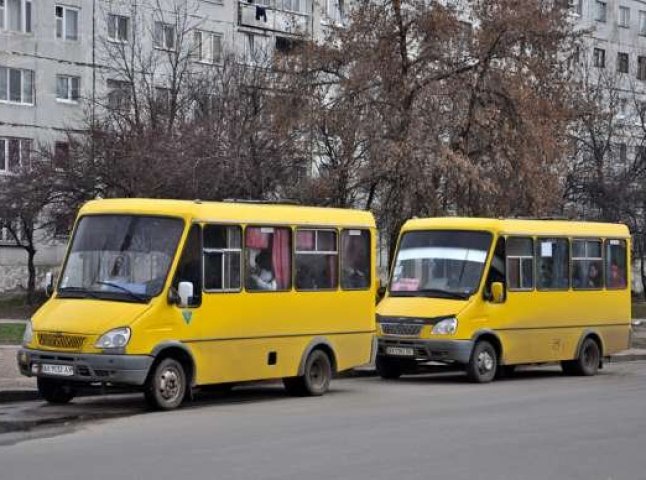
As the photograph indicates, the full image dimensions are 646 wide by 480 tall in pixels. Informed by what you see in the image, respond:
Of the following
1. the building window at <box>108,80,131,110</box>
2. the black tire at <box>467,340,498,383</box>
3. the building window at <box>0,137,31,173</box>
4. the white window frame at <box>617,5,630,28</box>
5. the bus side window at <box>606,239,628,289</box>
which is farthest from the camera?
the white window frame at <box>617,5,630,28</box>

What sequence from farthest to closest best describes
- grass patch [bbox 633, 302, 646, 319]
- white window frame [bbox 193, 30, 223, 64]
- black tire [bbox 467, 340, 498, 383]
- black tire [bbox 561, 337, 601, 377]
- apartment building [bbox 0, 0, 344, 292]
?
white window frame [bbox 193, 30, 223, 64] < apartment building [bbox 0, 0, 344, 292] < grass patch [bbox 633, 302, 646, 319] < black tire [bbox 561, 337, 601, 377] < black tire [bbox 467, 340, 498, 383]

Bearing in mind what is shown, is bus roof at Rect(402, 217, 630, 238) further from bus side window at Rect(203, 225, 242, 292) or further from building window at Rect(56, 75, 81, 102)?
building window at Rect(56, 75, 81, 102)

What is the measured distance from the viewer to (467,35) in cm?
2816

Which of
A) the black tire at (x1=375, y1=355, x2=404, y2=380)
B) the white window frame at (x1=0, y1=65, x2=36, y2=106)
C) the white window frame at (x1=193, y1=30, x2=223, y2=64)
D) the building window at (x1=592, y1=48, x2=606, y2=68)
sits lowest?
the black tire at (x1=375, y1=355, x2=404, y2=380)

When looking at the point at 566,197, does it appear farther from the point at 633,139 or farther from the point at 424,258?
the point at 424,258

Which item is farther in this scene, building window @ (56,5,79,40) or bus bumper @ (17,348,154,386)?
building window @ (56,5,79,40)

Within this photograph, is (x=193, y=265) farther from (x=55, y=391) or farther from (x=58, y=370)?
(x=55, y=391)

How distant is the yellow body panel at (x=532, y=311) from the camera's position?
65.8ft

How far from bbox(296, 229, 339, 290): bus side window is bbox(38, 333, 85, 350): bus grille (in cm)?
372

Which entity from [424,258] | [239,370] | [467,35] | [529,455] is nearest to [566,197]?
[467,35]

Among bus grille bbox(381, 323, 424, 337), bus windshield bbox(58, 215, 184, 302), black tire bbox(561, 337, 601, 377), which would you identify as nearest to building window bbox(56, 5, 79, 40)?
black tire bbox(561, 337, 601, 377)

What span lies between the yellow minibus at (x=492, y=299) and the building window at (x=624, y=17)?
5489cm

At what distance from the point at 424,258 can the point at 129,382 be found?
787cm

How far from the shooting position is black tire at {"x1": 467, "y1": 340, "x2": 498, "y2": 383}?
2000 cm
